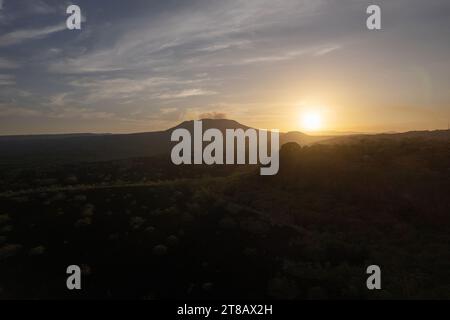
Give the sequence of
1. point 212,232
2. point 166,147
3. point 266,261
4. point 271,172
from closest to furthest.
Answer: point 266,261
point 212,232
point 271,172
point 166,147

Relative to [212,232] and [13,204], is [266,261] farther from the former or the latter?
[13,204]

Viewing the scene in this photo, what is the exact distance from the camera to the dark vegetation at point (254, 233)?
17656 millimetres

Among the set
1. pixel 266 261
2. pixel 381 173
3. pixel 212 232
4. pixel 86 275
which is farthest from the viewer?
pixel 381 173

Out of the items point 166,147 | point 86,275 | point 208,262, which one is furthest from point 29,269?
point 166,147

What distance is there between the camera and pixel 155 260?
2003 centimetres

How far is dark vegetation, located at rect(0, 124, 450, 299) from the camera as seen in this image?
17.7m

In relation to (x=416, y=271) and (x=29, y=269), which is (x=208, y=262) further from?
(x=416, y=271)

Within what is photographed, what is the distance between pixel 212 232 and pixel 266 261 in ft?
15.4

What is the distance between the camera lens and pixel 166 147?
Answer: 182 m

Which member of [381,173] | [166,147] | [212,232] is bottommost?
[212,232]

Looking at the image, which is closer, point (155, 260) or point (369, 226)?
point (155, 260)

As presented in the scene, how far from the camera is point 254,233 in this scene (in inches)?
918
